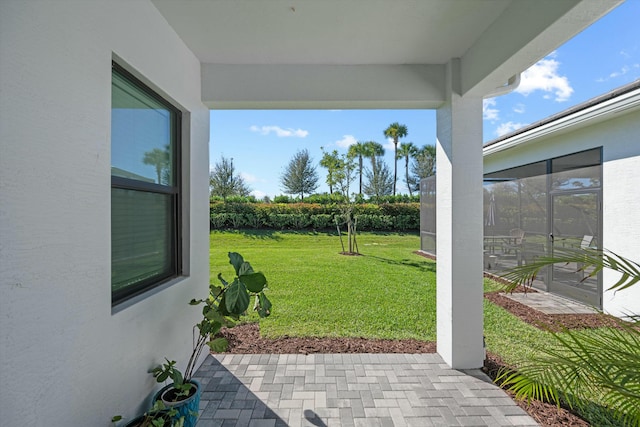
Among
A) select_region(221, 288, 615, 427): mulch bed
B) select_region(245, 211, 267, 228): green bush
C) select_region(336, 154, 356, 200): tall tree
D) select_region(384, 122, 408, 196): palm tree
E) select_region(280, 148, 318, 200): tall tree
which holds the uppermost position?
select_region(384, 122, 408, 196): palm tree

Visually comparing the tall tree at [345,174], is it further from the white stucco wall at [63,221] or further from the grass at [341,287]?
the white stucco wall at [63,221]

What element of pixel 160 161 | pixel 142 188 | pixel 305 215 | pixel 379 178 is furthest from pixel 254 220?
pixel 379 178

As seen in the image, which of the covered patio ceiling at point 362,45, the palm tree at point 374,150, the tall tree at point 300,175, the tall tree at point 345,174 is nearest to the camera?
the covered patio ceiling at point 362,45

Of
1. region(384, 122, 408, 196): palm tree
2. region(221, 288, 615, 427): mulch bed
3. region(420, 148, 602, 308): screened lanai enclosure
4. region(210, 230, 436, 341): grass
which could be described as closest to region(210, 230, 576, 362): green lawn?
region(210, 230, 436, 341): grass

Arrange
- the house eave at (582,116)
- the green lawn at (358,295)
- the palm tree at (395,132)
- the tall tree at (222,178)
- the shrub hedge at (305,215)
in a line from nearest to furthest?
the house eave at (582,116)
the green lawn at (358,295)
the shrub hedge at (305,215)
the tall tree at (222,178)
the palm tree at (395,132)

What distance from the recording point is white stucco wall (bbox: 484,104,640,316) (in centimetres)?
434

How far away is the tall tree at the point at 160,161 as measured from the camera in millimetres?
2460

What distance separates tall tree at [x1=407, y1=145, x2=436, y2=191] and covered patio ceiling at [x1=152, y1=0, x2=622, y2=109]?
1031 inches

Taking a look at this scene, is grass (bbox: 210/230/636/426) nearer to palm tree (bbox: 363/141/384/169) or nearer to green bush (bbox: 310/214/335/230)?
green bush (bbox: 310/214/335/230)

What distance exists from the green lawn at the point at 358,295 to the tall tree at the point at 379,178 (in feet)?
56.3

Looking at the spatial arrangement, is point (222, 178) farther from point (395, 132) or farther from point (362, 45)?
point (362, 45)

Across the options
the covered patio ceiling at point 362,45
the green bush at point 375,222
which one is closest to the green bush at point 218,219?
the green bush at point 375,222

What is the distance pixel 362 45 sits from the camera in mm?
2877

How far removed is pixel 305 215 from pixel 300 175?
12586 millimetres
